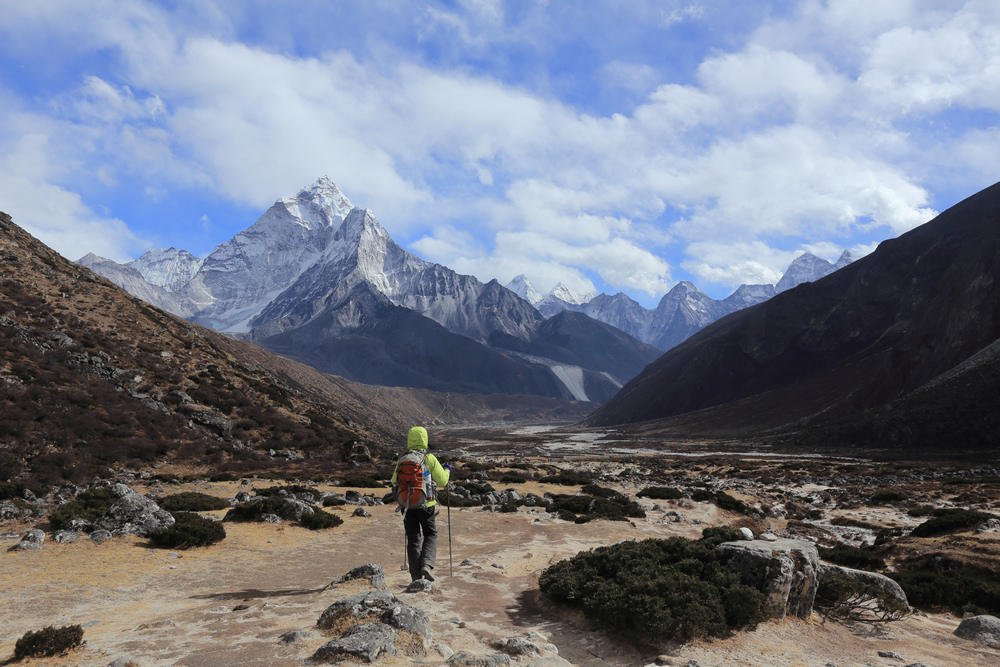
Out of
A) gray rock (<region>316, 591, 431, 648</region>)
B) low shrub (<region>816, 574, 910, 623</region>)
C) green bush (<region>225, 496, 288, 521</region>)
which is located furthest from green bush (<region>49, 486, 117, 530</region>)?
low shrub (<region>816, 574, 910, 623</region>)

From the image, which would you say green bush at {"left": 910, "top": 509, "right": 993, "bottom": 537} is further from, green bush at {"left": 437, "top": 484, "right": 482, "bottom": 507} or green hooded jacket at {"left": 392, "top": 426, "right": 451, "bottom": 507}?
green hooded jacket at {"left": 392, "top": 426, "right": 451, "bottom": 507}

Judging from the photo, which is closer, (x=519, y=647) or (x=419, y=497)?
(x=519, y=647)

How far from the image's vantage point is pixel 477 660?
21.3ft

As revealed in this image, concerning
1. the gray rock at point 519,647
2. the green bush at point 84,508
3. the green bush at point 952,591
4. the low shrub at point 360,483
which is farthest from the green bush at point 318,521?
the green bush at point 952,591

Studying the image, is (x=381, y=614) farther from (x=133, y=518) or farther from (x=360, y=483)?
(x=360, y=483)

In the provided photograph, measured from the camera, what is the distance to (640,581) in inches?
349

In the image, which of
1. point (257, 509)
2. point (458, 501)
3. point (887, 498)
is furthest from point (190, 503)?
point (887, 498)

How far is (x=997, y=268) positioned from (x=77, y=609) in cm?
11873

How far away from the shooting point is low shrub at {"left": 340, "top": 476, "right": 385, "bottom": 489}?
28.5 meters

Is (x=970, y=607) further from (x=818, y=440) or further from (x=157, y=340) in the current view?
(x=818, y=440)

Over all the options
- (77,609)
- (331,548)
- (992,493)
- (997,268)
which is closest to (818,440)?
(997,268)

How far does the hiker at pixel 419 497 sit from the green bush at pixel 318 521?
846 centimetres

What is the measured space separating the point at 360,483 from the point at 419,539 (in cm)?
1957

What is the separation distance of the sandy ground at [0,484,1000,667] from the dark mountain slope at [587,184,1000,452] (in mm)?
90120
